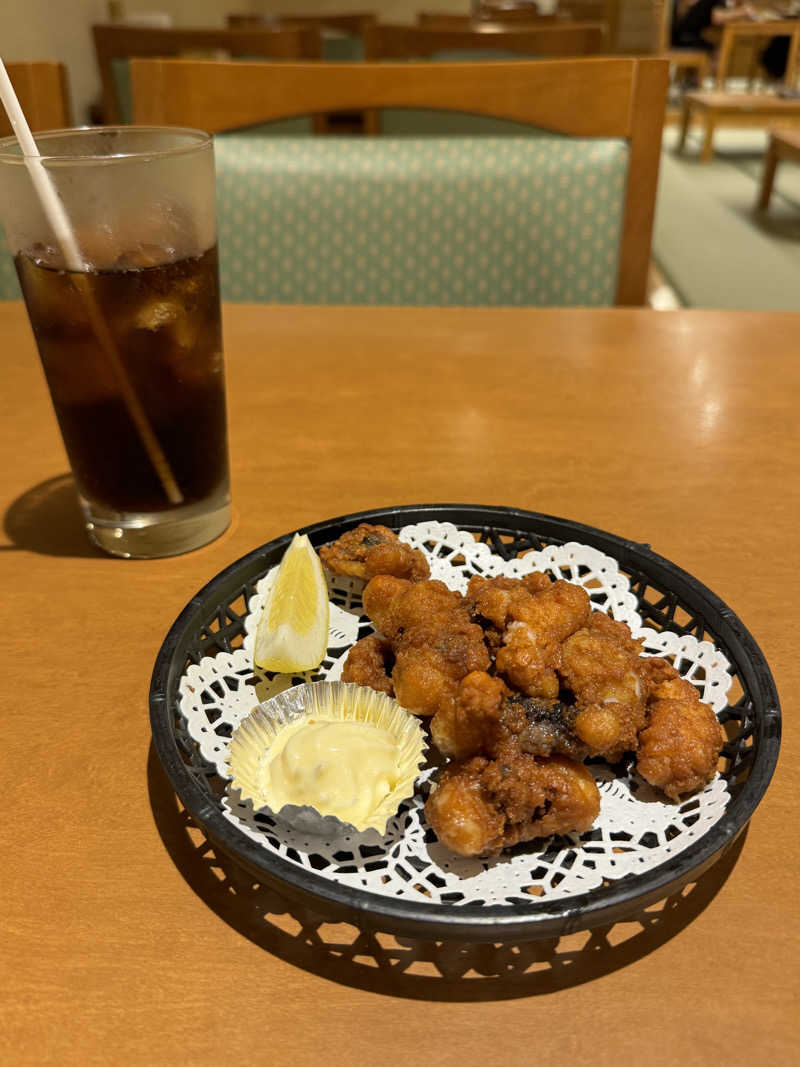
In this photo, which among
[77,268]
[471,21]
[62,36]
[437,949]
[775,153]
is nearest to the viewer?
[437,949]

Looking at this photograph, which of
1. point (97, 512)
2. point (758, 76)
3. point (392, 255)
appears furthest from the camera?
point (758, 76)

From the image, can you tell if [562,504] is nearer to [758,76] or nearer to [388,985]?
[388,985]

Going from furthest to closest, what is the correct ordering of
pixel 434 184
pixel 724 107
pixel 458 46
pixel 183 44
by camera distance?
pixel 724 107 → pixel 183 44 → pixel 458 46 → pixel 434 184

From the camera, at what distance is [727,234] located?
211 inches

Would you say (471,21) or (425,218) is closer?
(425,218)

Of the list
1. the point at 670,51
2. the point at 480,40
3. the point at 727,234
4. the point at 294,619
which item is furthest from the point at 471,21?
the point at 670,51

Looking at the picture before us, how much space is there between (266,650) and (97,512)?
310 millimetres

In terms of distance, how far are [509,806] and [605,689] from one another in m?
0.12

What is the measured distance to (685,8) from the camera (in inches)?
458

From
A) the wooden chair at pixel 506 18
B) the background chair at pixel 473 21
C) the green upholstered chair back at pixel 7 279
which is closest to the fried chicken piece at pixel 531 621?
the green upholstered chair back at pixel 7 279

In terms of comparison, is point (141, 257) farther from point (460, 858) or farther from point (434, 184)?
point (434, 184)

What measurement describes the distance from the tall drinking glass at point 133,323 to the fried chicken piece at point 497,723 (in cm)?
42

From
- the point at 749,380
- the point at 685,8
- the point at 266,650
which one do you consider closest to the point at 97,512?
the point at 266,650

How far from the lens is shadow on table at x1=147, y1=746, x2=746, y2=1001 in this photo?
48cm
